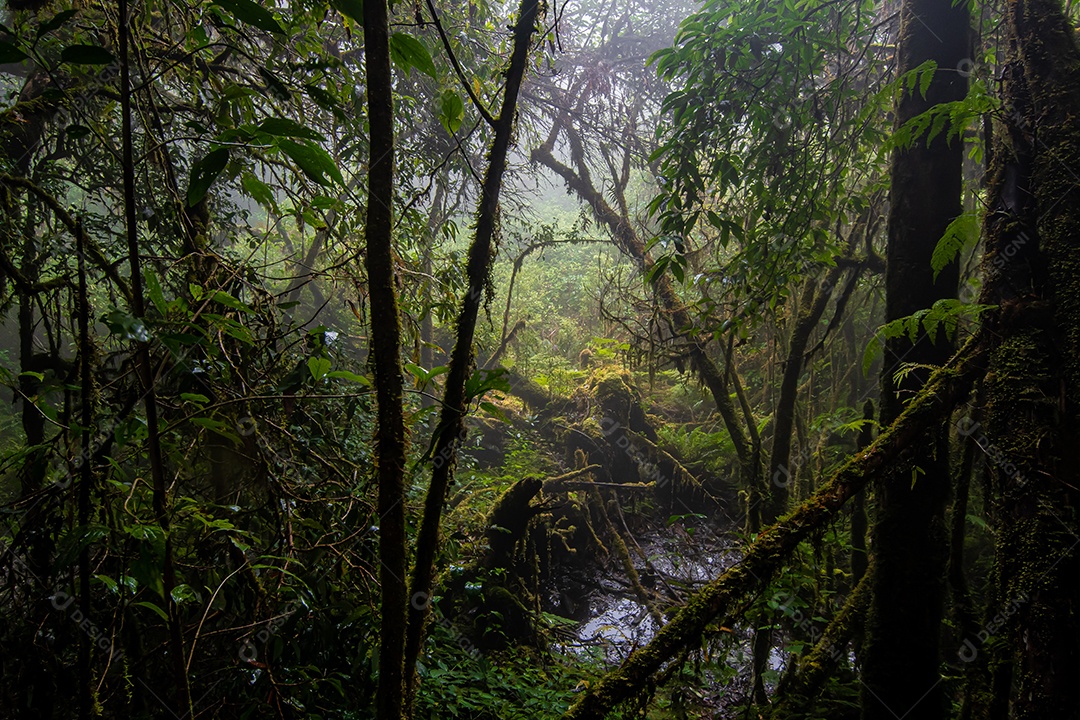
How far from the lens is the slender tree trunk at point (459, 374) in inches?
58.7

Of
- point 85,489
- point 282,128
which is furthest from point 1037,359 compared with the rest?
point 85,489

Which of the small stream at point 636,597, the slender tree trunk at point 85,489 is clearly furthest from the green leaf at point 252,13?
the small stream at point 636,597

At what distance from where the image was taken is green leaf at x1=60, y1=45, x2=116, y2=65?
3.52 ft

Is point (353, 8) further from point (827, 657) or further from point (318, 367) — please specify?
point (827, 657)

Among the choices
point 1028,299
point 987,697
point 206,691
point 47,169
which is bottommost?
point 206,691

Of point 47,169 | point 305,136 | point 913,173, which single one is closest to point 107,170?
point 47,169

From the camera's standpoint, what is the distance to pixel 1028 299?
62.4 inches

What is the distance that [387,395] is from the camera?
1344mm

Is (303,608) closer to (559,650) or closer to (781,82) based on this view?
(559,650)

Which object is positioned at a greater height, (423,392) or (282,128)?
(282,128)

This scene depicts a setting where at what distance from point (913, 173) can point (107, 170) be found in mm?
4729

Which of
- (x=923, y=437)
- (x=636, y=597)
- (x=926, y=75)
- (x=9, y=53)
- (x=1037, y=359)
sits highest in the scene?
(x=926, y=75)

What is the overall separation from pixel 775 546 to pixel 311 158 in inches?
68.7

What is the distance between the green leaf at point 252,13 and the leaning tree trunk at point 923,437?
223cm
